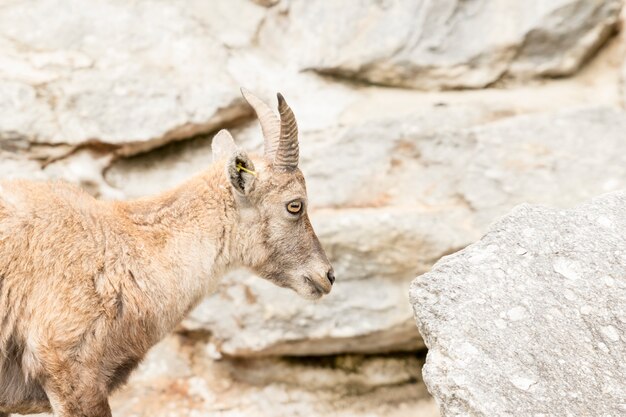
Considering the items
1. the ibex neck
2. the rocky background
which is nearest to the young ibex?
the ibex neck

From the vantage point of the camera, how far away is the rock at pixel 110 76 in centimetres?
1018

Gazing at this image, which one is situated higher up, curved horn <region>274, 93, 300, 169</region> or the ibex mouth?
curved horn <region>274, 93, 300, 169</region>

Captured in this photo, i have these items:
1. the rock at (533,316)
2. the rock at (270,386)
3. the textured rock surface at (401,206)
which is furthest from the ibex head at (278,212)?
the rock at (270,386)

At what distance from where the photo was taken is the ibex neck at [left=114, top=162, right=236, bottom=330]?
6.50 metres

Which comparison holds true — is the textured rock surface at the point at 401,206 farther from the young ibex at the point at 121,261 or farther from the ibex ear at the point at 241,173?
the ibex ear at the point at 241,173

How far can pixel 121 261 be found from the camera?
6.30m

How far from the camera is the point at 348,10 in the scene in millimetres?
11156

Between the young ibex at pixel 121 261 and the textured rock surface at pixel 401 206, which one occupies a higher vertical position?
the young ibex at pixel 121 261

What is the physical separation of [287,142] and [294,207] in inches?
21.3

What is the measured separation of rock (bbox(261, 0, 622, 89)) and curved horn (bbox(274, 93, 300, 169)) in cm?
424

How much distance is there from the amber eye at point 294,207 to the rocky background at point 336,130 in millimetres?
2737

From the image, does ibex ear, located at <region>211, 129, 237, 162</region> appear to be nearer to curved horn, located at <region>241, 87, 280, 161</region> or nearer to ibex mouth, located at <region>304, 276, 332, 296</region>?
curved horn, located at <region>241, 87, 280, 161</region>

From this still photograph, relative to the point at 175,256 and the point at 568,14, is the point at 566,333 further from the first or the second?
the point at 568,14

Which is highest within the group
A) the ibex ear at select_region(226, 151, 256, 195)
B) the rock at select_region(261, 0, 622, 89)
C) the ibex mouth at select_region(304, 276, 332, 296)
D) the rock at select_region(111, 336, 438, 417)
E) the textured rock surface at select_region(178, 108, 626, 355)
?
the ibex ear at select_region(226, 151, 256, 195)
